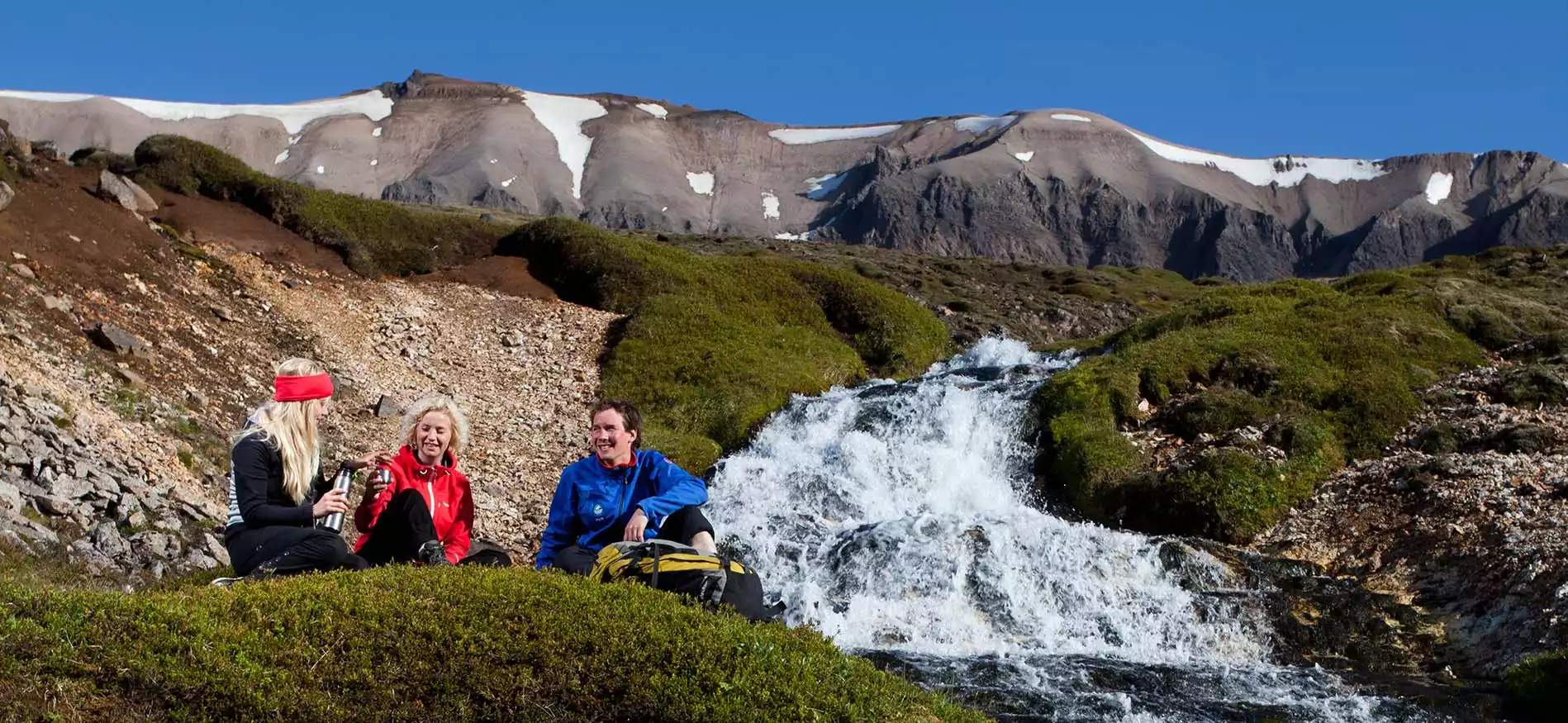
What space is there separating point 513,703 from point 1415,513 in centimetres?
1592

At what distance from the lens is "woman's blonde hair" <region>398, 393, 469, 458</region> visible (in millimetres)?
10281

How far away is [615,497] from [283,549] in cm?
289

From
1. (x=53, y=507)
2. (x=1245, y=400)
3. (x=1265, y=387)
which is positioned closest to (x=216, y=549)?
(x=53, y=507)

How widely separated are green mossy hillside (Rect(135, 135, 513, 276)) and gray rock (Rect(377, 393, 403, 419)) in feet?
30.2

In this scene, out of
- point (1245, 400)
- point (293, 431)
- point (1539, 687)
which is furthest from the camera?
point (1245, 400)

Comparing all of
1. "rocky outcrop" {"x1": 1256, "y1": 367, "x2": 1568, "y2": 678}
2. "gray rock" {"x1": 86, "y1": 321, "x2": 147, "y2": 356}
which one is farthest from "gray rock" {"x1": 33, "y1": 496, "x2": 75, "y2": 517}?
"rocky outcrop" {"x1": 1256, "y1": 367, "x2": 1568, "y2": 678}

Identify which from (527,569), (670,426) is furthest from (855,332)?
(527,569)

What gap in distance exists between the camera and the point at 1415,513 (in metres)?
17.8

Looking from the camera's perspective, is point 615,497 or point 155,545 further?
point 155,545

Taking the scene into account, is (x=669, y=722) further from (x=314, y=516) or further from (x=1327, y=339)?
(x=1327, y=339)

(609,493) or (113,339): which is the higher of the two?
(113,339)

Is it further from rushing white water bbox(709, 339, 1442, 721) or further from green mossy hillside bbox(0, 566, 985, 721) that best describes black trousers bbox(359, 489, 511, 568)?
rushing white water bbox(709, 339, 1442, 721)

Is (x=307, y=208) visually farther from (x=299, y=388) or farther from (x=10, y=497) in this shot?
(x=299, y=388)

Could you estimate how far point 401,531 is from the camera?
33.7 feet
